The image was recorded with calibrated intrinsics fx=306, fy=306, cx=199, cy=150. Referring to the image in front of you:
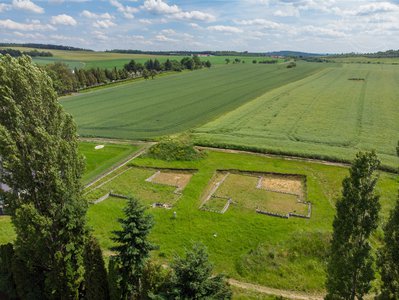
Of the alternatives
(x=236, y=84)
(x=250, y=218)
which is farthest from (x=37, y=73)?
(x=236, y=84)

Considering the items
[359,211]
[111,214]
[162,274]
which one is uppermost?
[359,211]

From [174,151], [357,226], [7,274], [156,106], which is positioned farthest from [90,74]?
[357,226]

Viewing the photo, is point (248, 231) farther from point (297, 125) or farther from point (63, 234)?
point (297, 125)

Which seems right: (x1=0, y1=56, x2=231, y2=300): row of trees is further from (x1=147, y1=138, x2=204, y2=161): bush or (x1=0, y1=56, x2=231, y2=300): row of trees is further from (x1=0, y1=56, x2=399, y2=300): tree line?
(x1=147, y1=138, x2=204, y2=161): bush

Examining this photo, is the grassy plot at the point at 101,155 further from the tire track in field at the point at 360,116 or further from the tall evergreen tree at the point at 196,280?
the tire track in field at the point at 360,116

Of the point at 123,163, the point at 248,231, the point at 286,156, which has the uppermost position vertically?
the point at 286,156

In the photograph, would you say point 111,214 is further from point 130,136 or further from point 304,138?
point 304,138
